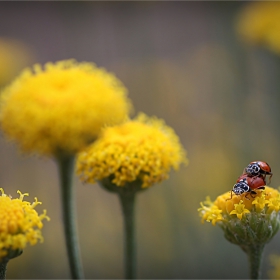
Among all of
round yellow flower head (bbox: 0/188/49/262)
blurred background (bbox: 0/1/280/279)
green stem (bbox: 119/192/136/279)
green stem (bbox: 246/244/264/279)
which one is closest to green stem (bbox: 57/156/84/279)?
green stem (bbox: 119/192/136/279)

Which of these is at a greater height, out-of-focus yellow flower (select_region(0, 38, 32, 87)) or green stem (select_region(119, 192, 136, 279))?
out-of-focus yellow flower (select_region(0, 38, 32, 87))

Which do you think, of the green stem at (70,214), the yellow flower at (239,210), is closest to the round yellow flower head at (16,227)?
the green stem at (70,214)

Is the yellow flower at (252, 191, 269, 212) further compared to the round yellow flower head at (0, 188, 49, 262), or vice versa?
the yellow flower at (252, 191, 269, 212)

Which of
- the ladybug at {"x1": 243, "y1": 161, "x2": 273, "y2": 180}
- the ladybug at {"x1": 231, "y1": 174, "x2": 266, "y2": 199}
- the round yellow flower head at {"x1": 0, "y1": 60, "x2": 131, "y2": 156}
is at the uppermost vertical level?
the round yellow flower head at {"x1": 0, "y1": 60, "x2": 131, "y2": 156}

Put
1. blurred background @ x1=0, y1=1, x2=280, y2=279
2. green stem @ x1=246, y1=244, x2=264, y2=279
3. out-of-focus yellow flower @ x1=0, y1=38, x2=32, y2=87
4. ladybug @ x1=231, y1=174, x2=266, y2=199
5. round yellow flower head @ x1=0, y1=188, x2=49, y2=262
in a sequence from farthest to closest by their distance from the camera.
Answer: out-of-focus yellow flower @ x1=0, y1=38, x2=32, y2=87, blurred background @ x1=0, y1=1, x2=280, y2=279, green stem @ x1=246, y1=244, x2=264, y2=279, ladybug @ x1=231, y1=174, x2=266, y2=199, round yellow flower head @ x1=0, y1=188, x2=49, y2=262

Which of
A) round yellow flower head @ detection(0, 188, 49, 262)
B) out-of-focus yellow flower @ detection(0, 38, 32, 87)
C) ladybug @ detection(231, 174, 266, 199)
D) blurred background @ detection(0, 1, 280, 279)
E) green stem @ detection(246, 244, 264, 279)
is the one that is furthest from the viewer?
out-of-focus yellow flower @ detection(0, 38, 32, 87)

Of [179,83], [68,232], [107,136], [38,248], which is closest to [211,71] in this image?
[179,83]

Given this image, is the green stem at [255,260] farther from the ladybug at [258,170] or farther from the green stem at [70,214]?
the green stem at [70,214]

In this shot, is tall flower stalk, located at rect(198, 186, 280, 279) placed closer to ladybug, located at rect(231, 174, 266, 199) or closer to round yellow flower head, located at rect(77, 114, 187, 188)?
ladybug, located at rect(231, 174, 266, 199)
